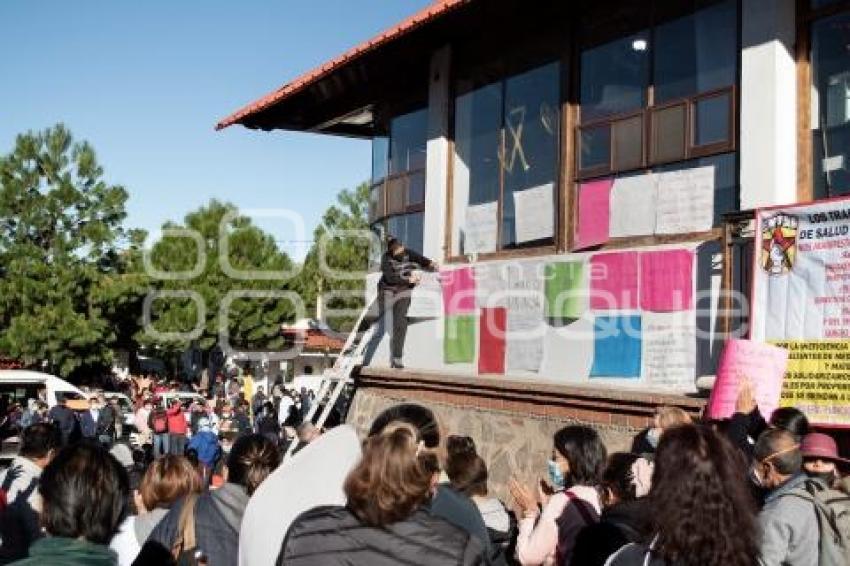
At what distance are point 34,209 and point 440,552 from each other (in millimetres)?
44397

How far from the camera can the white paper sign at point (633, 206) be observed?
36.2 ft

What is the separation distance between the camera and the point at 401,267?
14.8 meters

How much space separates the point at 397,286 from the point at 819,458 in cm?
1013

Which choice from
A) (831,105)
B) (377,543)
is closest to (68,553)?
(377,543)

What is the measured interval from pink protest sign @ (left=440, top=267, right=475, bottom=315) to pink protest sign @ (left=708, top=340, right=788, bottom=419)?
5.33m

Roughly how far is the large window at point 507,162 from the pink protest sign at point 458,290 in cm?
38

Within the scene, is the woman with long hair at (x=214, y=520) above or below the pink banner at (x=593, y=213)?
below

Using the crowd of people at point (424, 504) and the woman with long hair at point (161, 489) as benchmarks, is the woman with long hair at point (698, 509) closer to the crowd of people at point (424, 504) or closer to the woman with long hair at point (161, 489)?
the crowd of people at point (424, 504)

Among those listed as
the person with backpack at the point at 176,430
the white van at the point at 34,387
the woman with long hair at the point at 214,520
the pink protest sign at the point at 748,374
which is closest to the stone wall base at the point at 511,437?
the pink protest sign at the point at 748,374

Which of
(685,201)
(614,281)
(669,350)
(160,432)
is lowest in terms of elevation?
(160,432)

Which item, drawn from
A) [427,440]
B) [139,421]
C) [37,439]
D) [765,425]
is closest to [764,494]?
[765,425]

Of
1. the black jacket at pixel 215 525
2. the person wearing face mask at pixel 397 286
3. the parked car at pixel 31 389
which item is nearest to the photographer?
the black jacket at pixel 215 525

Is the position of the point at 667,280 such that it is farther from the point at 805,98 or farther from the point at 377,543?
the point at 377,543

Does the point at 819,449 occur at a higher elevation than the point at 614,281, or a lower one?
lower
